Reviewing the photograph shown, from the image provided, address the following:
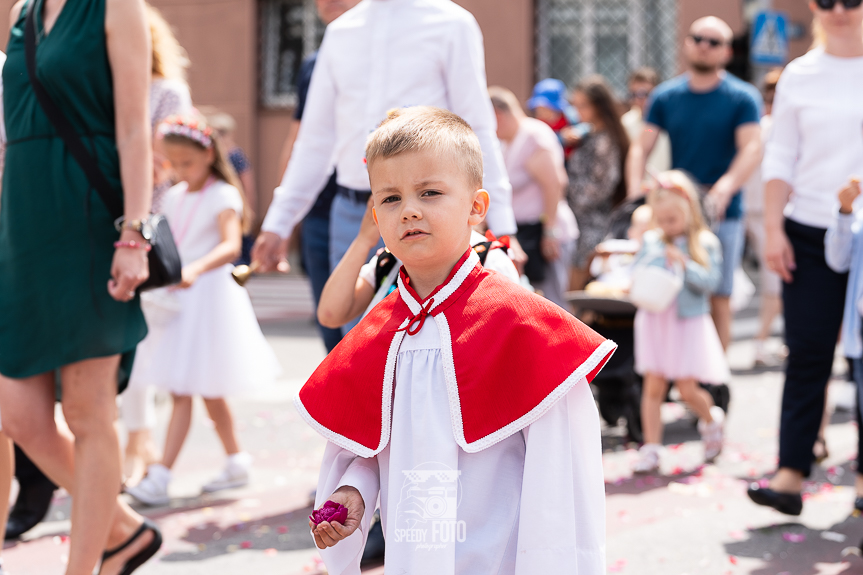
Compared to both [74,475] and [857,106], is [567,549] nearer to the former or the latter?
[74,475]

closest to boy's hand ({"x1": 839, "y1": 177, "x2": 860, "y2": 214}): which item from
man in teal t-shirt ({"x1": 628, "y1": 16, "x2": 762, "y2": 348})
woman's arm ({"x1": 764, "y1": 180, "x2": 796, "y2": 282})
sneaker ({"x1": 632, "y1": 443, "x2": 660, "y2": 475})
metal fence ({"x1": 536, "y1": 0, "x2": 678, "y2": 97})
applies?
woman's arm ({"x1": 764, "y1": 180, "x2": 796, "y2": 282})

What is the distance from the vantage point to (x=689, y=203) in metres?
5.86

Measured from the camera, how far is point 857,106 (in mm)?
4441

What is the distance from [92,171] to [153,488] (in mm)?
2046

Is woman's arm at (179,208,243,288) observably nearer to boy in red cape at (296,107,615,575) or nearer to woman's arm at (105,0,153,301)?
woman's arm at (105,0,153,301)

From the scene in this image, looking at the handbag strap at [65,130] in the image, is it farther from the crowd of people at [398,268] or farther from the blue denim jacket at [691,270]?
the blue denim jacket at [691,270]

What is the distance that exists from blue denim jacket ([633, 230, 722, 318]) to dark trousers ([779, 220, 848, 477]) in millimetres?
1162

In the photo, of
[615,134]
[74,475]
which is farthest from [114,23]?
[615,134]

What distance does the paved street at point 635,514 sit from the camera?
409cm

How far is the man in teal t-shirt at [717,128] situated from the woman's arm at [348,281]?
420 centimetres

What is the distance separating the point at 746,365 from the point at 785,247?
14.6 ft

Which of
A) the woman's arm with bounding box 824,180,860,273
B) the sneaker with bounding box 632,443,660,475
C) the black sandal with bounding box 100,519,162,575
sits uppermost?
the woman's arm with bounding box 824,180,860,273

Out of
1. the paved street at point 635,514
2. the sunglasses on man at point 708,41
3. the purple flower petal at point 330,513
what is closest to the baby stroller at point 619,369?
the paved street at point 635,514

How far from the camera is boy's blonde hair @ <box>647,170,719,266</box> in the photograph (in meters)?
5.84
